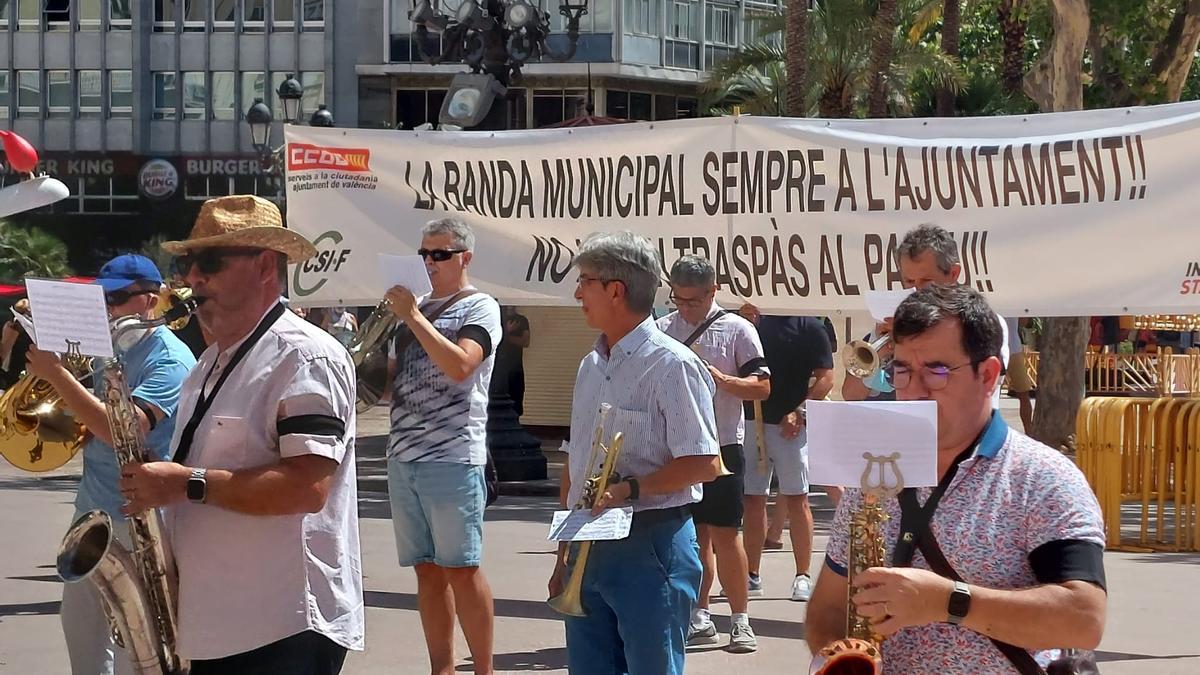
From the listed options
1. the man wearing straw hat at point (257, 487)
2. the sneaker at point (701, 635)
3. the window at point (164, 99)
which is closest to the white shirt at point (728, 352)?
the sneaker at point (701, 635)

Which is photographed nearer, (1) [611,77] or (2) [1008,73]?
(2) [1008,73]

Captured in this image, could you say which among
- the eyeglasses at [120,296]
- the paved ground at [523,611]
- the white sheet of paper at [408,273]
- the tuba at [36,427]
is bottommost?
the paved ground at [523,611]

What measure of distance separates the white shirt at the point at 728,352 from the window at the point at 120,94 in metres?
53.5

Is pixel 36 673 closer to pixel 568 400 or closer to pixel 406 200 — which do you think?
pixel 406 200

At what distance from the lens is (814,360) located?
9.70 meters

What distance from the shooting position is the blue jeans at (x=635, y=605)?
5.04m

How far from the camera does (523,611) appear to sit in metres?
9.15

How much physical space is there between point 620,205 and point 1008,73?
24.9 meters

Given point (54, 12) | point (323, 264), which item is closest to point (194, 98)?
point (54, 12)

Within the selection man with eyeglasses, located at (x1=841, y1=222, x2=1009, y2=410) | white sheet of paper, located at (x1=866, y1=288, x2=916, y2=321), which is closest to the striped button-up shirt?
white sheet of paper, located at (x1=866, y1=288, x2=916, y2=321)

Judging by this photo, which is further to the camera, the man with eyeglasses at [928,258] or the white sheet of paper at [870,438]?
the man with eyeglasses at [928,258]

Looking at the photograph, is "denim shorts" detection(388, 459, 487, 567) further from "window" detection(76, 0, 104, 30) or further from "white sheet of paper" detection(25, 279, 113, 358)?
"window" detection(76, 0, 104, 30)

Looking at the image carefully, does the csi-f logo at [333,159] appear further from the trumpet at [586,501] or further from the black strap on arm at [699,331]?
the trumpet at [586,501]

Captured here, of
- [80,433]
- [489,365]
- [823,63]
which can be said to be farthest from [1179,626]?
[823,63]
